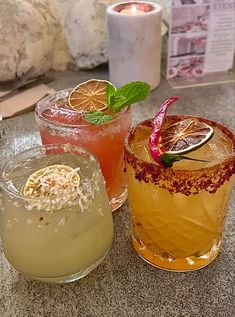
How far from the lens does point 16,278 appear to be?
0.54m

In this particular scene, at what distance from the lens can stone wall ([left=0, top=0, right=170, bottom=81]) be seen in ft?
3.12

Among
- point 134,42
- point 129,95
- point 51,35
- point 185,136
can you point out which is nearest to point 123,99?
point 129,95

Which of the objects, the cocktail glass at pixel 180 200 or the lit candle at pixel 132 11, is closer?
the cocktail glass at pixel 180 200

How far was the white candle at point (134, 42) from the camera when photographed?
0.92 meters

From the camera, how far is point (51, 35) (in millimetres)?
1021

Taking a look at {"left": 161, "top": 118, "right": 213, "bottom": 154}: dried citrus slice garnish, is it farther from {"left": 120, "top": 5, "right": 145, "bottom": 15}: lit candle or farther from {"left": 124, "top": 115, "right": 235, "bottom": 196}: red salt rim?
{"left": 120, "top": 5, "right": 145, "bottom": 15}: lit candle

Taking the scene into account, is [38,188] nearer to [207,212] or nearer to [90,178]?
[90,178]

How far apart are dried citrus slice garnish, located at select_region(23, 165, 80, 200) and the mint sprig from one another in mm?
82

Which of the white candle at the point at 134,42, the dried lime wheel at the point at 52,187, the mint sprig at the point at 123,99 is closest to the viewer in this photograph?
the dried lime wheel at the point at 52,187

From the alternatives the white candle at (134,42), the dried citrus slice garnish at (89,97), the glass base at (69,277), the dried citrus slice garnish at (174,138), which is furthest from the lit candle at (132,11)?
the glass base at (69,277)

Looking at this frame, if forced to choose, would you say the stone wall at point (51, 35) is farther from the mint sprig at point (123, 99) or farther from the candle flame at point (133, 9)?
the mint sprig at point (123, 99)

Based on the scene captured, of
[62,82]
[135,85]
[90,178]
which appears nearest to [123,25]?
[62,82]

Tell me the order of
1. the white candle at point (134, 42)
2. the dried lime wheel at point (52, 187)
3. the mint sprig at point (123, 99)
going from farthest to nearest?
the white candle at point (134, 42), the mint sprig at point (123, 99), the dried lime wheel at point (52, 187)

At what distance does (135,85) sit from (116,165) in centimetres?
11
